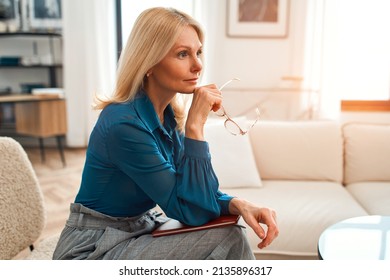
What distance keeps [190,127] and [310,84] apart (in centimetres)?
222

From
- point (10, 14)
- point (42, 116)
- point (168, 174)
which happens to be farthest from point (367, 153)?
point (10, 14)

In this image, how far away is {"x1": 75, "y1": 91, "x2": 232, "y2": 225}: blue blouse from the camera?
2.20 ft

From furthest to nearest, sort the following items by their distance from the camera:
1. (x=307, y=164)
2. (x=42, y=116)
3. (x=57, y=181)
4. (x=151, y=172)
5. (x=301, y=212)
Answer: (x=42, y=116), (x=57, y=181), (x=307, y=164), (x=301, y=212), (x=151, y=172)

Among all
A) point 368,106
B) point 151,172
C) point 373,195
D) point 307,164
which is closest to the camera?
point 151,172

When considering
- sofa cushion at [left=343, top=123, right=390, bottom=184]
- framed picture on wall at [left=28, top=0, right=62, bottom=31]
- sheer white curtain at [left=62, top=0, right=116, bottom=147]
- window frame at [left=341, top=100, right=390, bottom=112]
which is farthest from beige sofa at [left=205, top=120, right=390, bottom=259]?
framed picture on wall at [left=28, top=0, right=62, bottom=31]

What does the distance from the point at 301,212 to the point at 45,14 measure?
8.72 feet

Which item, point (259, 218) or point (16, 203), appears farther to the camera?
point (16, 203)

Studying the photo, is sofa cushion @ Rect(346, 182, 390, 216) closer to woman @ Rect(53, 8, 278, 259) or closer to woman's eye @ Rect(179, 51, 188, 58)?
woman @ Rect(53, 8, 278, 259)

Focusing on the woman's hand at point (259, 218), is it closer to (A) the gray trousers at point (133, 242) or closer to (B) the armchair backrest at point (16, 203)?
(A) the gray trousers at point (133, 242)

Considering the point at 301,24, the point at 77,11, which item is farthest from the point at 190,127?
the point at 77,11

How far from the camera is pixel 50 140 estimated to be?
126 inches

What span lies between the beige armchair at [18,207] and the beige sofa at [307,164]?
2.24ft

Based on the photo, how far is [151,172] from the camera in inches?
26.4

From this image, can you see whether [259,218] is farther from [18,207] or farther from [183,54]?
[18,207]
